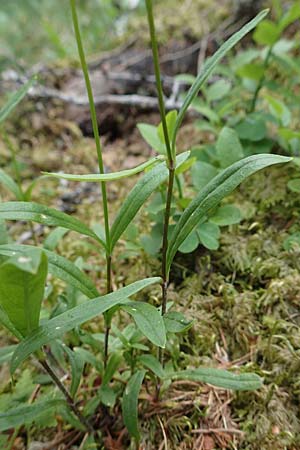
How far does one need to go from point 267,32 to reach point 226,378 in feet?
4.97

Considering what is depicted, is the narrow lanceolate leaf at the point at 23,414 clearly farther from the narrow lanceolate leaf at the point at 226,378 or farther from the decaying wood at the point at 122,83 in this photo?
the decaying wood at the point at 122,83

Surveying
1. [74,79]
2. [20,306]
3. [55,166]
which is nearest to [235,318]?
[20,306]

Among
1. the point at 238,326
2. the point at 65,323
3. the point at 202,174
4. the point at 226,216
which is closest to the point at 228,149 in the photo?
the point at 202,174

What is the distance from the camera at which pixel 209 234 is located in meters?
1.36

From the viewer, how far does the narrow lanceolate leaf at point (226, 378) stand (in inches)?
38.4

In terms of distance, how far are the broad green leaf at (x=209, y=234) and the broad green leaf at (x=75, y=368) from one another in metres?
0.56

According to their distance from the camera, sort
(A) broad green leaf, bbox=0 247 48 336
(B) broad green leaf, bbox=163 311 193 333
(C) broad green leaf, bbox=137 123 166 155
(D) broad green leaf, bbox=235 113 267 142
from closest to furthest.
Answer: (A) broad green leaf, bbox=0 247 48 336 → (B) broad green leaf, bbox=163 311 193 333 → (C) broad green leaf, bbox=137 123 166 155 → (D) broad green leaf, bbox=235 113 267 142

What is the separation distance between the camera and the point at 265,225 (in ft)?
5.04

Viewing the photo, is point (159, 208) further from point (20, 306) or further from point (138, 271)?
point (20, 306)

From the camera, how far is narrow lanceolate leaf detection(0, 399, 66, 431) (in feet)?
3.08

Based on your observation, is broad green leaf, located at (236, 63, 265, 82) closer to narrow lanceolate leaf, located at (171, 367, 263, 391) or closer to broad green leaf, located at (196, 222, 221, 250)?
broad green leaf, located at (196, 222, 221, 250)

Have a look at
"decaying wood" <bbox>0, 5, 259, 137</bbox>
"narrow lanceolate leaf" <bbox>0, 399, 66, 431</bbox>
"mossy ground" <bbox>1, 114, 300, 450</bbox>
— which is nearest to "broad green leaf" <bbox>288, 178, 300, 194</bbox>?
"mossy ground" <bbox>1, 114, 300, 450</bbox>

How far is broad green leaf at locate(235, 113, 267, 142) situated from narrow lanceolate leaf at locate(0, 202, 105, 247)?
39.6 inches

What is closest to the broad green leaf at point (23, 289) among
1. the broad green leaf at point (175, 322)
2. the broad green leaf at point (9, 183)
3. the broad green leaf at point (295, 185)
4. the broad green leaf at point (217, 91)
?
the broad green leaf at point (175, 322)
